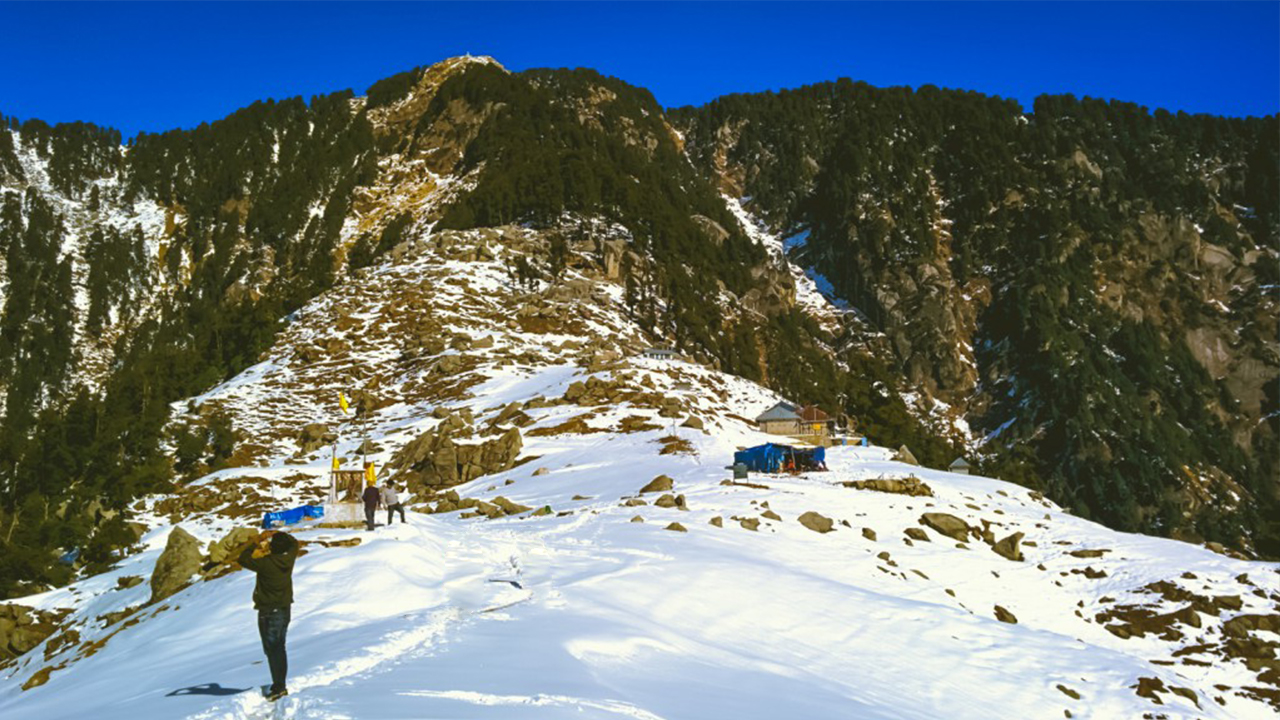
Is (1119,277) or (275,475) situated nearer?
(275,475)

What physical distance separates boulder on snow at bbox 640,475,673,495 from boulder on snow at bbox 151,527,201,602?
16.1 meters

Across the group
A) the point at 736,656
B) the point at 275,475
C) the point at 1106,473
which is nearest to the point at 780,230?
the point at 1106,473

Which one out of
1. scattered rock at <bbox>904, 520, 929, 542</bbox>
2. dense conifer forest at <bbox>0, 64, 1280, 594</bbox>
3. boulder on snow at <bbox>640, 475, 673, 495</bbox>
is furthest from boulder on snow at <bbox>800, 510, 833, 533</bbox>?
dense conifer forest at <bbox>0, 64, 1280, 594</bbox>

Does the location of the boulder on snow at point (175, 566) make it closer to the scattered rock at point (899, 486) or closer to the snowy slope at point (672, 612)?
the snowy slope at point (672, 612)

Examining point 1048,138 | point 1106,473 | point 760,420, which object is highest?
point 1048,138

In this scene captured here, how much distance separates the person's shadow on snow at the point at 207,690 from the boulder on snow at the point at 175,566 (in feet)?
34.1

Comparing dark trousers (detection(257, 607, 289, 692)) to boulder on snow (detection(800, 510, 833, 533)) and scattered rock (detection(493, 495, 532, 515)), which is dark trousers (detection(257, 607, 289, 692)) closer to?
boulder on snow (detection(800, 510, 833, 533))

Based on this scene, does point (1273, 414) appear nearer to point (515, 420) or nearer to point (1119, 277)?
point (1119, 277)

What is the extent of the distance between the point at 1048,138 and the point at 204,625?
20786 cm

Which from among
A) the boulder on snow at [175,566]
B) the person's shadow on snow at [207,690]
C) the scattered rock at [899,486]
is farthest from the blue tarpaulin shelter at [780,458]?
the person's shadow on snow at [207,690]

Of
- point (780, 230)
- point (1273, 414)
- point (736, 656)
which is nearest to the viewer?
point (736, 656)

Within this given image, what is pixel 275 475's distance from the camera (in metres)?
46.2

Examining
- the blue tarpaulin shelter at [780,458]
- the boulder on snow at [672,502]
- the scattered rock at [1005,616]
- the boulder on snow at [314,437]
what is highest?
the boulder on snow at [314,437]

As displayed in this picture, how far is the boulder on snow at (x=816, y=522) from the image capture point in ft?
88.1
